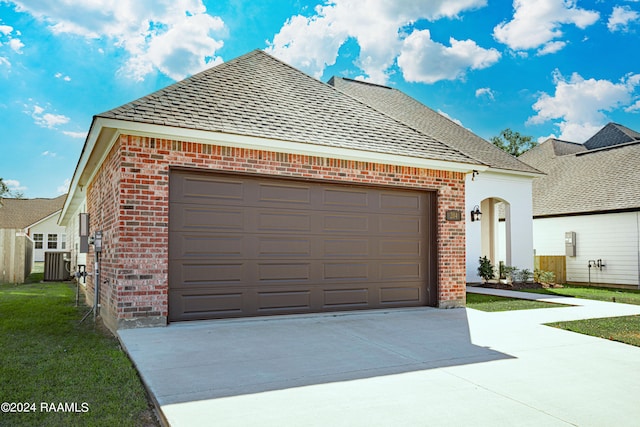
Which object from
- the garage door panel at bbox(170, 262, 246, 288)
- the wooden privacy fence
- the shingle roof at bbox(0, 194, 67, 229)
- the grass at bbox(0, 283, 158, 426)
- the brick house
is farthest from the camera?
the shingle roof at bbox(0, 194, 67, 229)

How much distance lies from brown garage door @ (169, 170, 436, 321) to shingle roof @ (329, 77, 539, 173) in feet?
23.4

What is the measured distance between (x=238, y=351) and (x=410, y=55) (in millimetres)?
22496

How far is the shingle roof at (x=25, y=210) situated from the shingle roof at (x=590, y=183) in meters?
38.1

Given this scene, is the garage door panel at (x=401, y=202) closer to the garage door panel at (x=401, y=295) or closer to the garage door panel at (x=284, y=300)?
the garage door panel at (x=401, y=295)

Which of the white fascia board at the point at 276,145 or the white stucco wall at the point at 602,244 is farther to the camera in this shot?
the white stucco wall at the point at 602,244

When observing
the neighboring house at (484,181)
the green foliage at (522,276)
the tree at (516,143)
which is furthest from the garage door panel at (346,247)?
the tree at (516,143)

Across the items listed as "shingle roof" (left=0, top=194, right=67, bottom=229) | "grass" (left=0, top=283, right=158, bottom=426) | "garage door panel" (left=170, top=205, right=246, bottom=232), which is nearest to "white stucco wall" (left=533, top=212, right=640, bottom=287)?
"garage door panel" (left=170, top=205, right=246, bottom=232)

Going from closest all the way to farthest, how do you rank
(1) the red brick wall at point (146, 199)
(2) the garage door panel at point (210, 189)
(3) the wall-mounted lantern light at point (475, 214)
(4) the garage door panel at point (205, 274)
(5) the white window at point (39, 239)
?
(1) the red brick wall at point (146, 199)
(4) the garage door panel at point (205, 274)
(2) the garage door panel at point (210, 189)
(3) the wall-mounted lantern light at point (475, 214)
(5) the white window at point (39, 239)

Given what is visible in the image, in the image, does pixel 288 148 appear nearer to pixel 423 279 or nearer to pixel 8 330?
pixel 423 279

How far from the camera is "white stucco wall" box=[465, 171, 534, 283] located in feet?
49.6

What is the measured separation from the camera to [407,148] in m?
8.99

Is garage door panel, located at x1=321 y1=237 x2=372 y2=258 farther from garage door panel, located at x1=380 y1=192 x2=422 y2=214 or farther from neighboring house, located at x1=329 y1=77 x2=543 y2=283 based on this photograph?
neighboring house, located at x1=329 y1=77 x2=543 y2=283

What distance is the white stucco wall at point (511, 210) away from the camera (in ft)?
49.6

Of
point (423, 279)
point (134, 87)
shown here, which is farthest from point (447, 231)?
point (134, 87)
